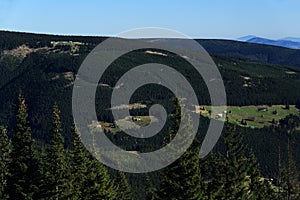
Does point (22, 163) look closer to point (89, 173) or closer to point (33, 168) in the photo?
point (33, 168)

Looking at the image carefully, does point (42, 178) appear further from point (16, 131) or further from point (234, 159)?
point (234, 159)

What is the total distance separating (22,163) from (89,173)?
13252 millimetres

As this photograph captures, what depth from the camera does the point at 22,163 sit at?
4872cm

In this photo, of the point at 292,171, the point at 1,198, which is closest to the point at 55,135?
the point at 1,198

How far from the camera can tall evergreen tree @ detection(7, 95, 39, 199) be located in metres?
48.3

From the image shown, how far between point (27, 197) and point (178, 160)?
60.0 ft

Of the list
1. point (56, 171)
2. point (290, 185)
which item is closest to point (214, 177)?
point (290, 185)

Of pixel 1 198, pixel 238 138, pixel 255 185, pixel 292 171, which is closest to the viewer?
pixel 1 198

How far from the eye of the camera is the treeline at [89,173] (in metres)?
40.3

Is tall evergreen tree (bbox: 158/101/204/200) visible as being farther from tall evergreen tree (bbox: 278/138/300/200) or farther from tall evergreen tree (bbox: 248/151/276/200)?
tall evergreen tree (bbox: 248/151/276/200)

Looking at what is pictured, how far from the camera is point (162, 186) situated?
41.3m

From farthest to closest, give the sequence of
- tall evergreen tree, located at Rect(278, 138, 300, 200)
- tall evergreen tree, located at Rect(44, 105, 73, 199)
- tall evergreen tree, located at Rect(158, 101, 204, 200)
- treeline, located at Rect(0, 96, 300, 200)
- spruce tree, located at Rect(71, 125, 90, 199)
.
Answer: tall evergreen tree, located at Rect(278, 138, 300, 200), spruce tree, located at Rect(71, 125, 90, 199), tall evergreen tree, located at Rect(44, 105, 73, 199), treeline, located at Rect(0, 96, 300, 200), tall evergreen tree, located at Rect(158, 101, 204, 200)

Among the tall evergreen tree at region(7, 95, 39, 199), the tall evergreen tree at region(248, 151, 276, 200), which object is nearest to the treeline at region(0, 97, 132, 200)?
the tall evergreen tree at region(7, 95, 39, 199)

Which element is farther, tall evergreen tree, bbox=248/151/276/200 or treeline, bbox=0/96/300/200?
tall evergreen tree, bbox=248/151/276/200
